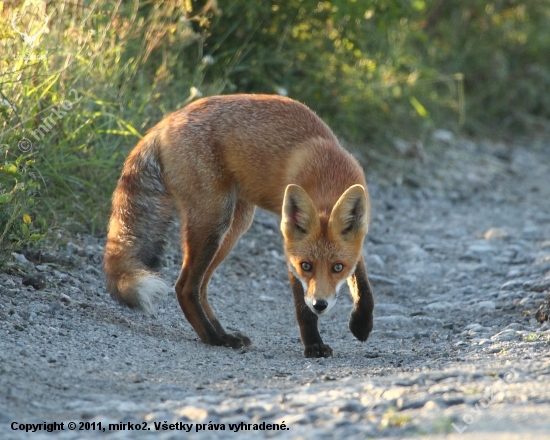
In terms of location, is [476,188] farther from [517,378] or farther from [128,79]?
[517,378]

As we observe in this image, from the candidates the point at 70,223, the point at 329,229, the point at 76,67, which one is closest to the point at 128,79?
the point at 76,67

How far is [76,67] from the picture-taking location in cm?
649

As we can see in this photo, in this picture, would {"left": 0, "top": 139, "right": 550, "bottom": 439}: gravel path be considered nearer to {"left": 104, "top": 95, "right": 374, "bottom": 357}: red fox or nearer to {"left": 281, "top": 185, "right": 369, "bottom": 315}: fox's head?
{"left": 104, "top": 95, "right": 374, "bottom": 357}: red fox

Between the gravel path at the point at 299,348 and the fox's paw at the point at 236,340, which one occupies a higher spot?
the gravel path at the point at 299,348

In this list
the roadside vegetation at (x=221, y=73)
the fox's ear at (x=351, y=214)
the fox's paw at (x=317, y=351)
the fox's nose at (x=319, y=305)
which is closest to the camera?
the fox's nose at (x=319, y=305)

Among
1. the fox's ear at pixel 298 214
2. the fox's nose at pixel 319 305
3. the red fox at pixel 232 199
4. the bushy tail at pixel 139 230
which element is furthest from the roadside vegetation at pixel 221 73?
the fox's nose at pixel 319 305

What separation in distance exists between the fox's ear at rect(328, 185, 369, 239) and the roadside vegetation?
193 centimetres

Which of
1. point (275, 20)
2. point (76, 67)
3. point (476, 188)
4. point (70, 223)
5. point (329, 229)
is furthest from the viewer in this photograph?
point (476, 188)

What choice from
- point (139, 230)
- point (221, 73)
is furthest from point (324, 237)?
point (221, 73)

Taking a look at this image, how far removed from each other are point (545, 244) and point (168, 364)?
439cm

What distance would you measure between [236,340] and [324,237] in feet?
2.96

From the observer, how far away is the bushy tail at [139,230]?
Result: 15.2ft

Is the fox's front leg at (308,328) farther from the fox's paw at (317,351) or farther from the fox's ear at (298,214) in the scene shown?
the fox's ear at (298,214)

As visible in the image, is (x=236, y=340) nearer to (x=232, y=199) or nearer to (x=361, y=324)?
(x=361, y=324)
